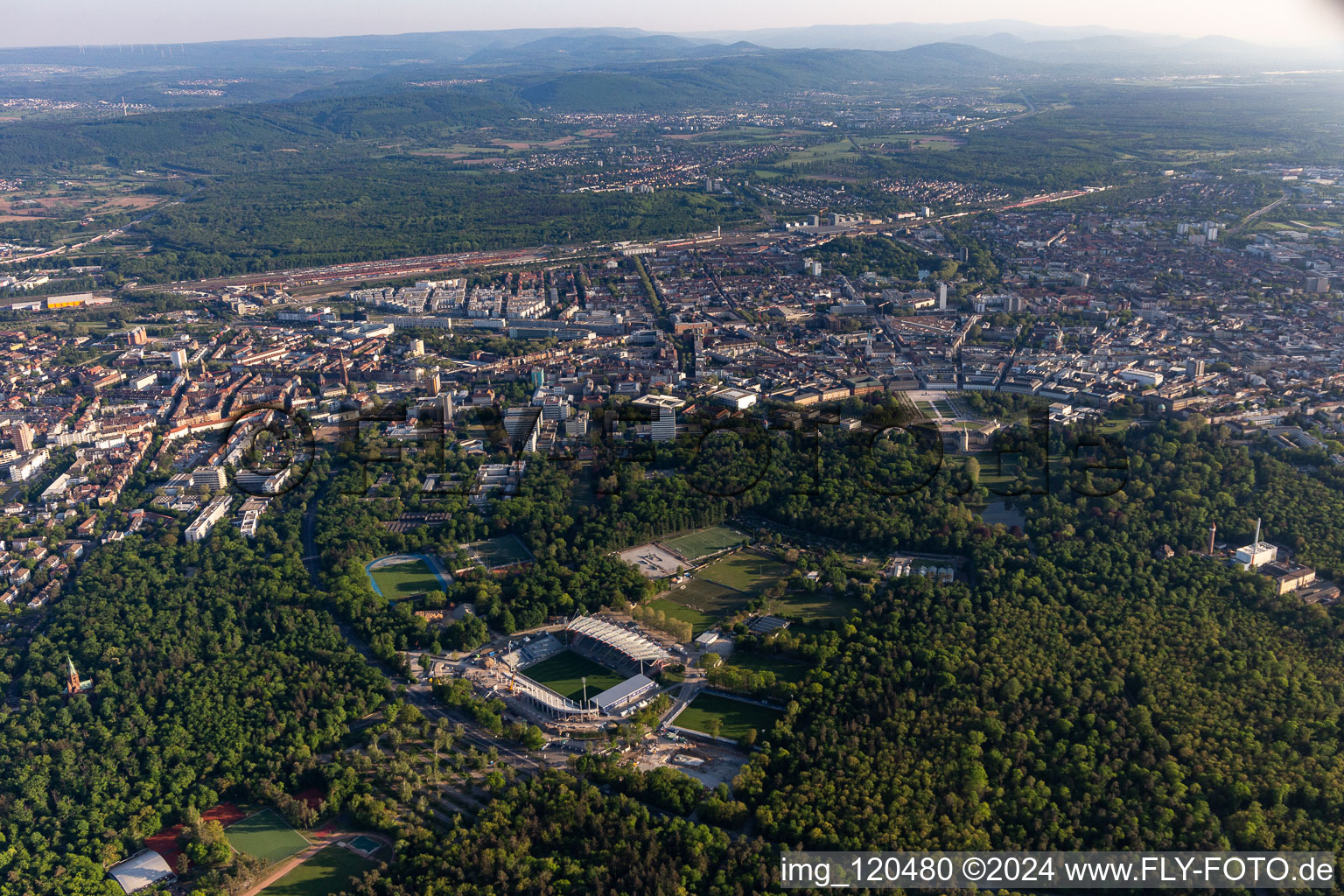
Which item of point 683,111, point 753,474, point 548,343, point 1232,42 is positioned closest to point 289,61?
point 683,111

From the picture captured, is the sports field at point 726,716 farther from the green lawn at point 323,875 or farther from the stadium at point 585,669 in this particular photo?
the green lawn at point 323,875

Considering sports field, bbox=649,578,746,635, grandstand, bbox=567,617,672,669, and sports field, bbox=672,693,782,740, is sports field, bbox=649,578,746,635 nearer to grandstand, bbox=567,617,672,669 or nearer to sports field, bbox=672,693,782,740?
grandstand, bbox=567,617,672,669

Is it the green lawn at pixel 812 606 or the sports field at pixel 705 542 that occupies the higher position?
the sports field at pixel 705 542

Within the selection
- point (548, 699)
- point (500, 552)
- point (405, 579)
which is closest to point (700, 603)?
point (548, 699)

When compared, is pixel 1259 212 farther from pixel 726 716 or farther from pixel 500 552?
pixel 726 716

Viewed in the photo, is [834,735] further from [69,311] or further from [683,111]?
[683,111]

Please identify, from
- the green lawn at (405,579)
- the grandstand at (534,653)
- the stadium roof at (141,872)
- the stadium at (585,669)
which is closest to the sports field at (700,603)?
the stadium at (585,669)
